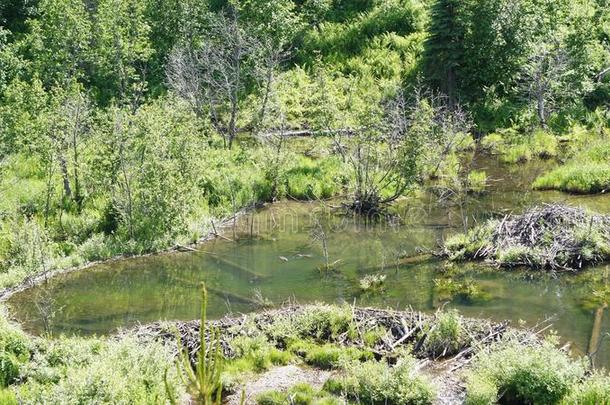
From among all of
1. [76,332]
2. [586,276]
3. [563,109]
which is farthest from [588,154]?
[76,332]

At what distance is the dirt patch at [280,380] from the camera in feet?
52.1

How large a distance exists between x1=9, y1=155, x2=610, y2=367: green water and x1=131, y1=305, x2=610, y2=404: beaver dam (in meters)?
2.13

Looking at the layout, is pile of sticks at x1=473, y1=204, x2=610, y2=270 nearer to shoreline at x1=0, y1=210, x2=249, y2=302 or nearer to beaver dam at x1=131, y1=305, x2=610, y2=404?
beaver dam at x1=131, y1=305, x2=610, y2=404

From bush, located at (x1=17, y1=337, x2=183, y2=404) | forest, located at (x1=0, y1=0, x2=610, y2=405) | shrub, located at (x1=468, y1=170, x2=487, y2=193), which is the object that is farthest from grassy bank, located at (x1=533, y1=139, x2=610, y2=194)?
bush, located at (x1=17, y1=337, x2=183, y2=404)

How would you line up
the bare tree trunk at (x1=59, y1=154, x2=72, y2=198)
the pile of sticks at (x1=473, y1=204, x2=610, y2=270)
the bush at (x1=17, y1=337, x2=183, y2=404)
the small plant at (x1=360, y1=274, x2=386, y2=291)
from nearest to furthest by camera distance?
the bush at (x1=17, y1=337, x2=183, y2=404) → the small plant at (x1=360, y1=274, x2=386, y2=291) → the pile of sticks at (x1=473, y1=204, x2=610, y2=270) → the bare tree trunk at (x1=59, y1=154, x2=72, y2=198)

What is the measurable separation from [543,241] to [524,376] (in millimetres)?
9328

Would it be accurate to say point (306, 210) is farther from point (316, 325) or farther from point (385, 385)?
point (385, 385)

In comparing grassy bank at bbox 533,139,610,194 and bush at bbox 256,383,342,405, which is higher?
grassy bank at bbox 533,139,610,194

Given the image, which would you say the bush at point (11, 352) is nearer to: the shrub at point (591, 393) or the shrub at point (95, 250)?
the shrub at point (95, 250)

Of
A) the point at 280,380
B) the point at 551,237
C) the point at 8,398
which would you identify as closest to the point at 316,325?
the point at 280,380

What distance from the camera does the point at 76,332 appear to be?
19984mm

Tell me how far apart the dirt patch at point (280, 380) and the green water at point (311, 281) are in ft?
14.1

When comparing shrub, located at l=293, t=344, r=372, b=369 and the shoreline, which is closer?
shrub, located at l=293, t=344, r=372, b=369

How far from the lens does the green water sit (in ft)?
67.6
